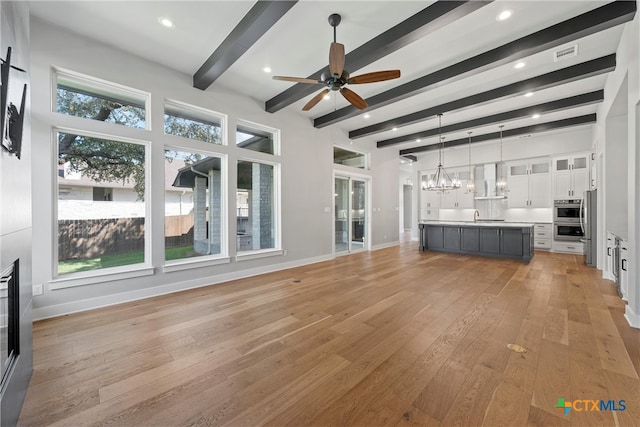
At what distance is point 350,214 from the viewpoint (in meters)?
7.22

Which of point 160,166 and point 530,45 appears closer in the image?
point 530,45

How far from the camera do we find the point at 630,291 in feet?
8.89

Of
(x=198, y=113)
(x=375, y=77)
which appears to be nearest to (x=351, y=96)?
(x=375, y=77)

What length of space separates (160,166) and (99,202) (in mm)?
871

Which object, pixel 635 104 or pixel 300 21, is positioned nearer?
pixel 635 104

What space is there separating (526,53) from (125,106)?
527 centimetres

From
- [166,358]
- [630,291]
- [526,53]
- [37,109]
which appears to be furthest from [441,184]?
[37,109]

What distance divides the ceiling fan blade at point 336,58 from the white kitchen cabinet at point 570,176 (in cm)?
759

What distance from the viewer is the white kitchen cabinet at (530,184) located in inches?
287

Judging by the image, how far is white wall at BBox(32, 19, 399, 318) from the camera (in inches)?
114

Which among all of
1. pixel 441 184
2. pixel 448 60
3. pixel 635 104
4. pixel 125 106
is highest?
pixel 448 60

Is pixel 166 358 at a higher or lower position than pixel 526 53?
lower

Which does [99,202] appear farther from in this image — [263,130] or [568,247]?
[568,247]

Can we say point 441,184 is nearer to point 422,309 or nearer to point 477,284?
point 477,284
